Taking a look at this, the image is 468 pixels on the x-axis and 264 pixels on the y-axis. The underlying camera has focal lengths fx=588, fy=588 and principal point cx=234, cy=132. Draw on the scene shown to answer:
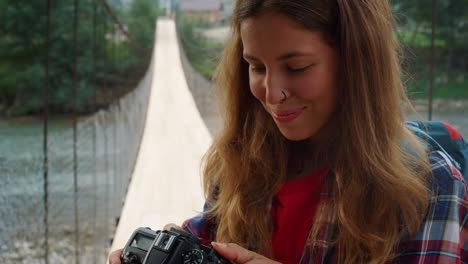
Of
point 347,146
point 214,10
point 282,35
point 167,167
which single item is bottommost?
point 167,167

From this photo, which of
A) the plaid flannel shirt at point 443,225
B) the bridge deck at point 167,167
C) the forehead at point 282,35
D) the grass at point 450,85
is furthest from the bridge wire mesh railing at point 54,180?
the grass at point 450,85

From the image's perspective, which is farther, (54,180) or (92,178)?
(92,178)

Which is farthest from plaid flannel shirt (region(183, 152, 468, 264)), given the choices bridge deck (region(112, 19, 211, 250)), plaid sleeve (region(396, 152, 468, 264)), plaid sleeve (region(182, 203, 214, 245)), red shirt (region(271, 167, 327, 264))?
bridge deck (region(112, 19, 211, 250))

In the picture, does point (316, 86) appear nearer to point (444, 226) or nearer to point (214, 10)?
point (444, 226)

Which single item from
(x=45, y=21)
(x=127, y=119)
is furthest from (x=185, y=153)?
(x=45, y=21)

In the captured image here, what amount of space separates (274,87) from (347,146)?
0.34 feet

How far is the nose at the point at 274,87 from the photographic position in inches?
24.5

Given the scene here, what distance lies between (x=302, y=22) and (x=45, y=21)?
54cm

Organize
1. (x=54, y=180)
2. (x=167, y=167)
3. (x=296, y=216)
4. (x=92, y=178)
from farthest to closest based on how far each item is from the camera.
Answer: (x=167, y=167) < (x=92, y=178) < (x=54, y=180) < (x=296, y=216)

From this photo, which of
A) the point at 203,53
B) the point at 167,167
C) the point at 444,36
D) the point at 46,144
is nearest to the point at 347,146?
the point at 444,36

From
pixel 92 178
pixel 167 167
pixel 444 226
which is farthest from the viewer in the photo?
pixel 167 167

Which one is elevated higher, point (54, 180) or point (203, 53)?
point (203, 53)

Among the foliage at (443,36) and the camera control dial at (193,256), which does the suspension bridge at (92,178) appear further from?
the camera control dial at (193,256)

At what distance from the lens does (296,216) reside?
0.68 metres
